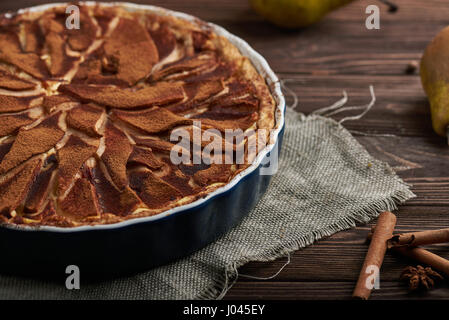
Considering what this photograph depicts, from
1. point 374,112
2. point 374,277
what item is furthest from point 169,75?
point 374,277

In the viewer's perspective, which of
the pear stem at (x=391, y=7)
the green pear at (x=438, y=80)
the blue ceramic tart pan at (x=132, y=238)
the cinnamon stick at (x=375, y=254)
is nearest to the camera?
the blue ceramic tart pan at (x=132, y=238)

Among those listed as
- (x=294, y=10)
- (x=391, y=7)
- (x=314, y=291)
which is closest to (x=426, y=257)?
(x=314, y=291)

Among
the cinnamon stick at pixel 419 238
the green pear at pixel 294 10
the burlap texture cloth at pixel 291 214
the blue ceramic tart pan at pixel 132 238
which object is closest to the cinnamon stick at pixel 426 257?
the cinnamon stick at pixel 419 238

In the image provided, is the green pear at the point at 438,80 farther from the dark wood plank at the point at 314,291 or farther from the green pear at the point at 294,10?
the dark wood plank at the point at 314,291

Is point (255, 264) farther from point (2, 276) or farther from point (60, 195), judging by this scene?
point (2, 276)

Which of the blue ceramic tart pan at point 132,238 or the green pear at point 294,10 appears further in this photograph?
the green pear at point 294,10

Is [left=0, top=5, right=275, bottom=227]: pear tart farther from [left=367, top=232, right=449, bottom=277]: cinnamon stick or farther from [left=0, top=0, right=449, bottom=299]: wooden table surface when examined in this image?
[left=367, top=232, right=449, bottom=277]: cinnamon stick

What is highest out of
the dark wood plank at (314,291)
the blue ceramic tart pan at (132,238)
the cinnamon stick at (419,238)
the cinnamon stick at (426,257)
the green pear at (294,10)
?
the green pear at (294,10)

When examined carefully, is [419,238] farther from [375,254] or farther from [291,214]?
[291,214]
